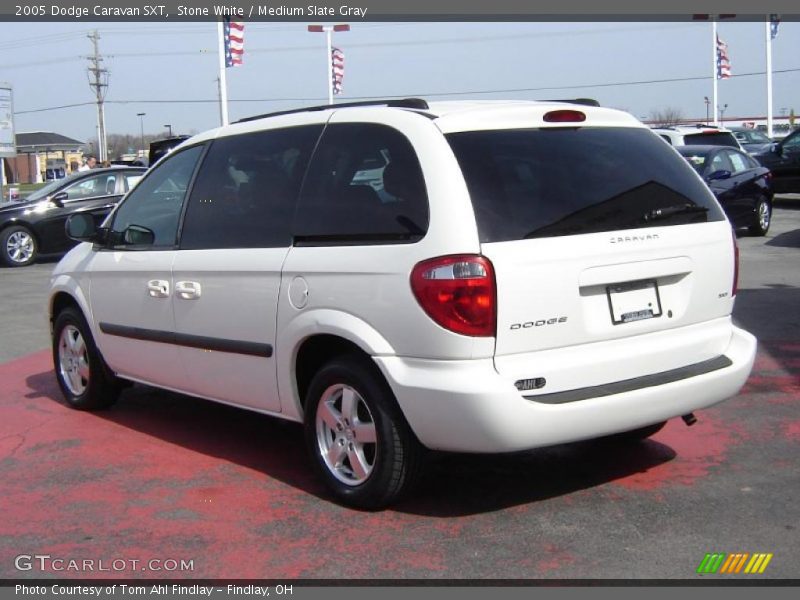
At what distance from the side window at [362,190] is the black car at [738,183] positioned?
11.1 meters

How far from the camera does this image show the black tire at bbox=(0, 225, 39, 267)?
Answer: 54.1ft

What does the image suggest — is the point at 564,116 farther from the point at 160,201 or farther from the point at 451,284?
the point at 160,201

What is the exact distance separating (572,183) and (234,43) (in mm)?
24520

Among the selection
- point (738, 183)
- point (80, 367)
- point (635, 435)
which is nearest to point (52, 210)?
point (80, 367)

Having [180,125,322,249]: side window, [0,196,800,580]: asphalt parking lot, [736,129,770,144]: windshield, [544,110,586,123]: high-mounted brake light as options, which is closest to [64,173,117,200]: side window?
[0,196,800,580]: asphalt parking lot

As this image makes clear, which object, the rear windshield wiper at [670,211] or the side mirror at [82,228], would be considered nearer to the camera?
the rear windshield wiper at [670,211]

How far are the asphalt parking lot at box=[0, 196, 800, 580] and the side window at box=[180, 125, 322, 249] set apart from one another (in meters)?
1.29

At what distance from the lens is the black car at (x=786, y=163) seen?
65.2ft

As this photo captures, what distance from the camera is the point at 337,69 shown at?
36.4 meters

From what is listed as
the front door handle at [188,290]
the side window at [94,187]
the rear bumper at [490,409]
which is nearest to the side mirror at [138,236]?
the front door handle at [188,290]

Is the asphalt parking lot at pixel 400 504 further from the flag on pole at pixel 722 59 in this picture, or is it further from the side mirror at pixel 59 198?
the flag on pole at pixel 722 59

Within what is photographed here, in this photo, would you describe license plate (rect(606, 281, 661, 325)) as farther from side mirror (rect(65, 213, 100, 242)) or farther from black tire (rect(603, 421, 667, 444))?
side mirror (rect(65, 213, 100, 242))

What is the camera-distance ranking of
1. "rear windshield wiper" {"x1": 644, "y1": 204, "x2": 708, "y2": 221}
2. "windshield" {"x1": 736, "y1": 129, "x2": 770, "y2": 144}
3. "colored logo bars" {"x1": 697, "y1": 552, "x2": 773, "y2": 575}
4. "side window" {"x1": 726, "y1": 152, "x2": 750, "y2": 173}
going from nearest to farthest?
"colored logo bars" {"x1": 697, "y1": 552, "x2": 773, "y2": 575} < "rear windshield wiper" {"x1": 644, "y1": 204, "x2": 708, "y2": 221} < "side window" {"x1": 726, "y1": 152, "x2": 750, "y2": 173} < "windshield" {"x1": 736, "y1": 129, "x2": 770, "y2": 144}

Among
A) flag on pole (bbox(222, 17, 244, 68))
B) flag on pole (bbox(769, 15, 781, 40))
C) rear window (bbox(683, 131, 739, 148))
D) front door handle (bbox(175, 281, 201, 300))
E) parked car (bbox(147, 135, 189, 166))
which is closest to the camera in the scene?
front door handle (bbox(175, 281, 201, 300))
